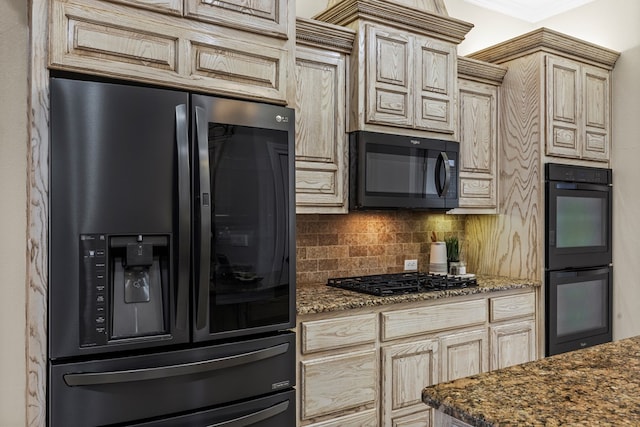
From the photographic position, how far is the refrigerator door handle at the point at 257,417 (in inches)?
73.6

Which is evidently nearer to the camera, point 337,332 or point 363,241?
point 337,332

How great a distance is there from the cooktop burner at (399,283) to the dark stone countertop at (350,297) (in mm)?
46

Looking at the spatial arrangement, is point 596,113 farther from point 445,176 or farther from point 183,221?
point 183,221

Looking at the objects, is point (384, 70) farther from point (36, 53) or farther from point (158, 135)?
point (36, 53)

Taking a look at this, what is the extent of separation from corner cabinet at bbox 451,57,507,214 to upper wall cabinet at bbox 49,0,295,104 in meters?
1.57

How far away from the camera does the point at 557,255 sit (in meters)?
3.25

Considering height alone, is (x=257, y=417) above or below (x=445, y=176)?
below

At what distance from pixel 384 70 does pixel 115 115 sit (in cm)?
161

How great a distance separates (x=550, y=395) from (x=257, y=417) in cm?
121

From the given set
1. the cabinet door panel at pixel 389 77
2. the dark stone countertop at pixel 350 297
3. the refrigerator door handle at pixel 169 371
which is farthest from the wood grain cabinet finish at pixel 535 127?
the refrigerator door handle at pixel 169 371

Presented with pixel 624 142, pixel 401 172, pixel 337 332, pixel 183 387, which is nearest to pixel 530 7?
pixel 624 142

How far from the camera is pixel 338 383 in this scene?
235cm

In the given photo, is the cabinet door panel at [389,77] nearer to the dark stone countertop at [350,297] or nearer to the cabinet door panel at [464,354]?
the dark stone countertop at [350,297]

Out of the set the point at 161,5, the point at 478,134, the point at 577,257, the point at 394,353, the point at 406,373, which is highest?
the point at 161,5
